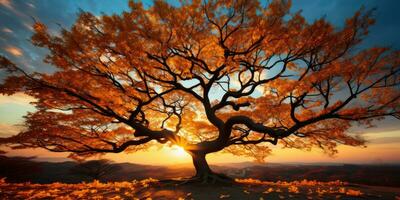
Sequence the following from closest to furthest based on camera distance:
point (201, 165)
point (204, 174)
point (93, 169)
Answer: point (204, 174)
point (201, 165)
point (93, 169)

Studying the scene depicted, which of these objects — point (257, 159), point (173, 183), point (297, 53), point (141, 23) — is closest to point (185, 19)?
point (141, 23)

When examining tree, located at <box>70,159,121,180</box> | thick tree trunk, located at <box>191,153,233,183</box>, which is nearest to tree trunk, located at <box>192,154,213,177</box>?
thick tree trunk, located at <box>191,153,233,183</box>

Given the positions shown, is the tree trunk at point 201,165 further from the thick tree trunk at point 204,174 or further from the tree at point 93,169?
the tree at point 93,169

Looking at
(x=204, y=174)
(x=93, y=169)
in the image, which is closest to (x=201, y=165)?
(x=204, y=174)

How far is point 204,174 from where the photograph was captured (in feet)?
47.0

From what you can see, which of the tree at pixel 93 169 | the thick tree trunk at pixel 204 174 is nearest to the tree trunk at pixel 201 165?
the thick tree trunk at pixel 204 174

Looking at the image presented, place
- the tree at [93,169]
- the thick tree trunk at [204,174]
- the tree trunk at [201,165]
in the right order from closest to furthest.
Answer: the thick tree trunk at [204,174]
the tree trunk at [201,165]
the tree at [93,169]

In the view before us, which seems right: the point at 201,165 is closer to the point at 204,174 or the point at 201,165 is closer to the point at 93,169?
the point at 204,174

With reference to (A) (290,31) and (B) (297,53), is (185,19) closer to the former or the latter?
(A) (290,31)

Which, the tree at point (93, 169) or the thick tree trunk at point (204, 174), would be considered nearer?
the thick tree trunk at point (204, 174)

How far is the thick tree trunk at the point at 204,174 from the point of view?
45.9 ft

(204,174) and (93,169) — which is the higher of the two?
(93,169)

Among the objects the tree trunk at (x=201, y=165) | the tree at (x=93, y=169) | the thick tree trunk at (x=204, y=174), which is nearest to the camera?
the thick tree trunk at (x=204, y=174)

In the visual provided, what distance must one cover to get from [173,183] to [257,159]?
807 centimetres
